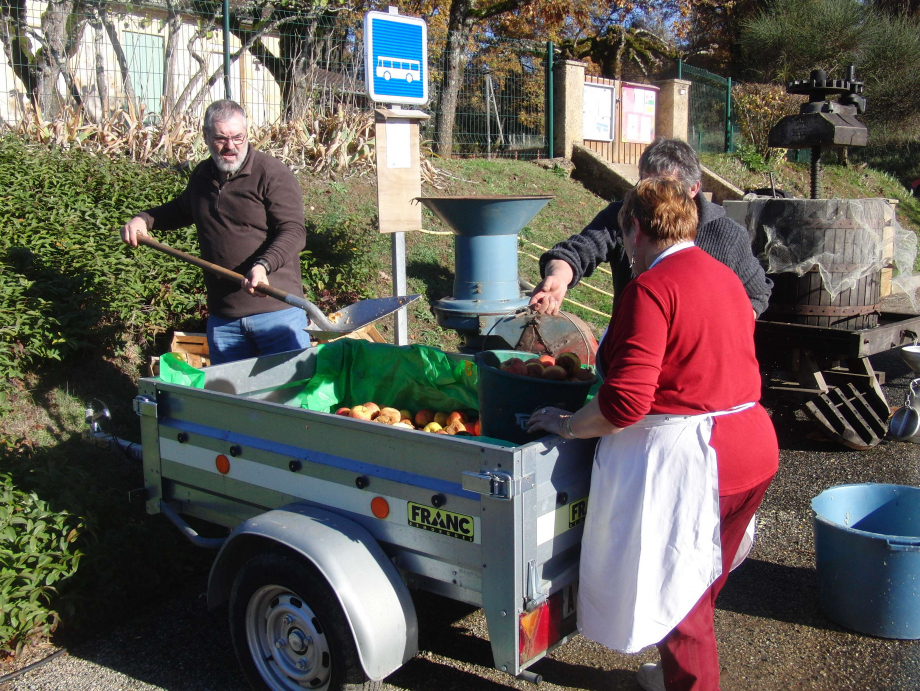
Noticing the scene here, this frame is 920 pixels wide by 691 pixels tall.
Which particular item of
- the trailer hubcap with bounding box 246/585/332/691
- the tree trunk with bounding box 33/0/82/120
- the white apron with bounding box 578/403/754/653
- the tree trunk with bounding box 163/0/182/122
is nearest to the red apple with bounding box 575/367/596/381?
the white apron with bounding box 578/403/754/653

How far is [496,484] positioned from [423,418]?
1547mm

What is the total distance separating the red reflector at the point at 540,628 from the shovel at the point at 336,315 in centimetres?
177

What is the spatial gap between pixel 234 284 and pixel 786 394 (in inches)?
151

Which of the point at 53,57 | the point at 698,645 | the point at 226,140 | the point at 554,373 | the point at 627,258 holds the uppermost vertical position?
the point at 53,57

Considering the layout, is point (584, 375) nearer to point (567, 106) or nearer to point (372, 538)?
point (372, 538)

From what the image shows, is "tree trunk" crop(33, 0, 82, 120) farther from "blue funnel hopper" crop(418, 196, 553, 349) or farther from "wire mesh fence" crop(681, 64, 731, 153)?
"wire mesh fence" crop(681, 64, 731, 153)

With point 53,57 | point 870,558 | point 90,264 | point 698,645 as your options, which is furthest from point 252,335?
point 53,57

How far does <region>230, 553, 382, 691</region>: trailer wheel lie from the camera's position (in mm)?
2488

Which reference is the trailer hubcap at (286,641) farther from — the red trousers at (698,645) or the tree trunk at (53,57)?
the tree trunk at (53,57)

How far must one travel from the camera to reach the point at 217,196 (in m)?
4.08

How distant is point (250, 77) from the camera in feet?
36.9

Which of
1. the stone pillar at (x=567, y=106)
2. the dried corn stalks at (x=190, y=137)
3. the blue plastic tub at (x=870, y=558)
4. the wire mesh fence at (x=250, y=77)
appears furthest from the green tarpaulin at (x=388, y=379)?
the stone pillar at (x=567, y=106)

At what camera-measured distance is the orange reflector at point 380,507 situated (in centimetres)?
256

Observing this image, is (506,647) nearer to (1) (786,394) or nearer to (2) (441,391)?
(2) (441,391)
